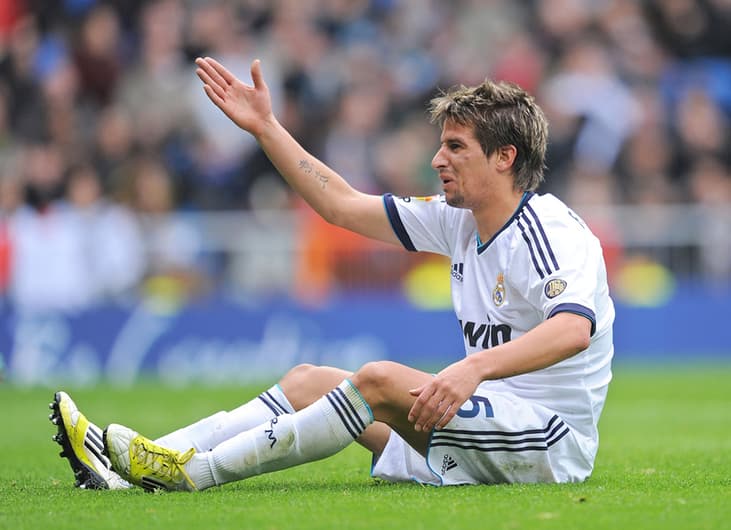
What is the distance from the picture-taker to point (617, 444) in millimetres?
9234

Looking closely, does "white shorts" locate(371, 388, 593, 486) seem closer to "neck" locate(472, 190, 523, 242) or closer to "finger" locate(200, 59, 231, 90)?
"neck" locate(472, 190, 523, 242)

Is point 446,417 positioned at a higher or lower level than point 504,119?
lower

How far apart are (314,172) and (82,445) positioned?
6.11 feet

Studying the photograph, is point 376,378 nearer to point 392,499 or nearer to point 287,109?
point 392,499

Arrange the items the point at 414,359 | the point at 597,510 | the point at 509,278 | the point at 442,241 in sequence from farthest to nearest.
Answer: the point at 414,359 → the point at 442,241 → the point at 509,278 → the point at 597,510

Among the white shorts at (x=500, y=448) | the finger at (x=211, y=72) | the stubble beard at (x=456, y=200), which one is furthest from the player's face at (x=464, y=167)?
the finger at (x=211, y=72)

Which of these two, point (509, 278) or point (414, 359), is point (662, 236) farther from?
point (509, 278)

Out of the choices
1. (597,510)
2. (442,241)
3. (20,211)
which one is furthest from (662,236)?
(597,510)

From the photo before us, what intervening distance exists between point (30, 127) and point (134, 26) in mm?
2449

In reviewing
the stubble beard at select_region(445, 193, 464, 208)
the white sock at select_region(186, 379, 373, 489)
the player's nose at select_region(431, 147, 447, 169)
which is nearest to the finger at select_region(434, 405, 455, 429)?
the white sock at select_region(186, 379, 373, 489)

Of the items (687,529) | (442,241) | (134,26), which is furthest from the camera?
(134,26)

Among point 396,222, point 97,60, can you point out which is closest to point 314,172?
point 396,222

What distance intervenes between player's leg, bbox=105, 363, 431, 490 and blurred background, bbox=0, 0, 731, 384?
33.4ft

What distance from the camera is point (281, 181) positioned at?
1753cm
